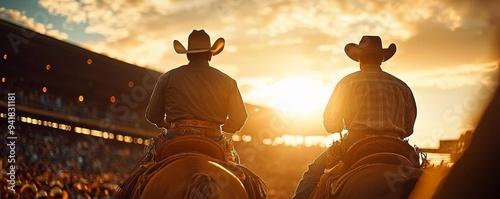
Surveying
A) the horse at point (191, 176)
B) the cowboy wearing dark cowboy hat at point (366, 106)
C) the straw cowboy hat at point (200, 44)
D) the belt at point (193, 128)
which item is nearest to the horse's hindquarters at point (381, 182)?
the cowboy wearing dark cowboy hat at point (366, 106)

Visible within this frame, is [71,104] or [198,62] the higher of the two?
[71,104]

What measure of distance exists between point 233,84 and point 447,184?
405 centimetres

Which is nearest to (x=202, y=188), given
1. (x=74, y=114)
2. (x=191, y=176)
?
(x=191, y=176)

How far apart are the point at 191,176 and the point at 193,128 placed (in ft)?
3.92

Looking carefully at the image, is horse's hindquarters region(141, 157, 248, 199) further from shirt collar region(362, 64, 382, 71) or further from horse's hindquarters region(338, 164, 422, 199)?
shirt collar region(362, 64, 382, 71)

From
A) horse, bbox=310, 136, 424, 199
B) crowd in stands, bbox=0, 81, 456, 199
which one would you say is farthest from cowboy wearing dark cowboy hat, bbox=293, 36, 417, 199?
crowd in stands, bbox=0, 81, 456, 199

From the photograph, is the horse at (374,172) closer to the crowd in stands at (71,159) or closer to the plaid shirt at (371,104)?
A: the plaid shirt at (371,104)

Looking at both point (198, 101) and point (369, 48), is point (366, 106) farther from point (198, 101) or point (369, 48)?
point (198, 101)

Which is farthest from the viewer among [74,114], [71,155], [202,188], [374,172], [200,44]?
[74,114]

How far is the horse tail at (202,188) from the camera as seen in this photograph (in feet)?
13.1

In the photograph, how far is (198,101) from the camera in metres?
5.46

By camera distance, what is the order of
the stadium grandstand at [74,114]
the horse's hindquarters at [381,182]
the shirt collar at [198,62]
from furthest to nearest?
the stadium grandstand at [74,114], the shirt collar at [198,62], the horse's hindquarters at [381,182]

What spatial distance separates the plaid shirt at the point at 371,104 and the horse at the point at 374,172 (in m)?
0.38

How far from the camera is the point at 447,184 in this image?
1769 millimetres
